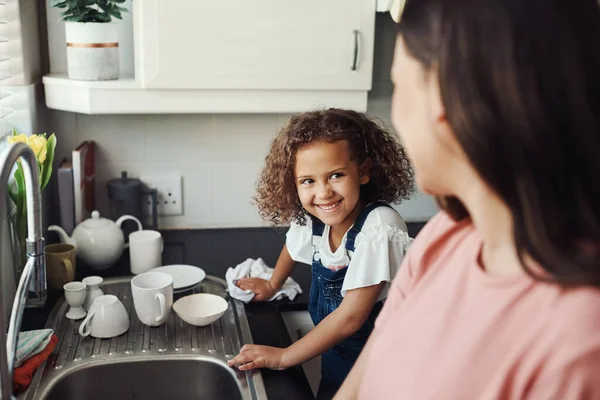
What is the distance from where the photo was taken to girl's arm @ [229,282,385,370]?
4.03 feet

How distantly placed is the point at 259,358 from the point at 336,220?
0.30m

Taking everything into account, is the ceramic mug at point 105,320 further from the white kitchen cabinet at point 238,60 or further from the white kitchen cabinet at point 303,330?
the white kitchen cabinet at point 238,60

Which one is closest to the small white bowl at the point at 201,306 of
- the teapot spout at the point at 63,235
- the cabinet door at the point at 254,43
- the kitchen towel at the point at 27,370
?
the kitchen towel at the point at 27,370

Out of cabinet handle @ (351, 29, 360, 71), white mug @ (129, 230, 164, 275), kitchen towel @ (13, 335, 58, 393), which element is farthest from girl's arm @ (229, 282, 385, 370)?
cabinet handle @ (351, 29, 360, 71)

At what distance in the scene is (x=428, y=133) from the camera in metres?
0.61

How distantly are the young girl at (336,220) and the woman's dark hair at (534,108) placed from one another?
0.69 m

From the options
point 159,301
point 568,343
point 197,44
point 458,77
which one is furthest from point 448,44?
point 197,44

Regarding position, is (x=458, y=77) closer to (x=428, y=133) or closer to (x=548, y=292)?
(x=428, y=133)

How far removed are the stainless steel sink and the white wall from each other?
0.62 metres

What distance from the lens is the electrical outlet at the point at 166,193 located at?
190 centimetres

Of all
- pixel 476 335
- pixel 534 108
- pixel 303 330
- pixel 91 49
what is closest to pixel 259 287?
pixel 303 330

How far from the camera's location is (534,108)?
20.7 inches

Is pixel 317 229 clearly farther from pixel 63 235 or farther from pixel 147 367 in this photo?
pixel 63 235

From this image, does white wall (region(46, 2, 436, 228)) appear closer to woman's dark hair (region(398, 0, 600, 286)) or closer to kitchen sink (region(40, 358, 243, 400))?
kitchen sink (region(40, 358, 243, 400))
